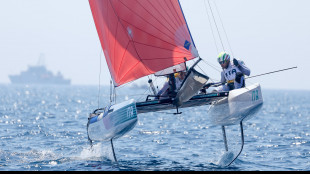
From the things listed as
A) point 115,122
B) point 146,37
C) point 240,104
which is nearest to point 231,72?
point 240,104

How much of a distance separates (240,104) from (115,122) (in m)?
2.67

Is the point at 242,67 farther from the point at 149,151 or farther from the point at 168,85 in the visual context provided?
the point at 149,151

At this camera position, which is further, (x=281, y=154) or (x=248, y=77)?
(x=281, y=154)

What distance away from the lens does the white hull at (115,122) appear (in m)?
10.1

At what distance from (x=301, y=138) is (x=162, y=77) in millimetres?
7672

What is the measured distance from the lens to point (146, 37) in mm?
10867

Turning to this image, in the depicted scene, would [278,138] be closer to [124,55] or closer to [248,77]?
[248,77]

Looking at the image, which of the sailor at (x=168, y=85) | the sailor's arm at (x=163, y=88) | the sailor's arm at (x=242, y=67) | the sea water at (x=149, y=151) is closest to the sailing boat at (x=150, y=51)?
the sailor at (x=168, y=85)

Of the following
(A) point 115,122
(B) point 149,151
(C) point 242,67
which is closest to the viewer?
(A) point 115,122

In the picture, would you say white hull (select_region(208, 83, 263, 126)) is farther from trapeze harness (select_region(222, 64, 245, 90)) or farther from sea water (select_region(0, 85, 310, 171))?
sea water (select_region(0, 85, 310, 171))

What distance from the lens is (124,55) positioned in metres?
11.1

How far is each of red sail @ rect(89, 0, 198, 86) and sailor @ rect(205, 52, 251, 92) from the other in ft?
3.05

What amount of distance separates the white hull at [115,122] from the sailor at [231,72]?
205 cm

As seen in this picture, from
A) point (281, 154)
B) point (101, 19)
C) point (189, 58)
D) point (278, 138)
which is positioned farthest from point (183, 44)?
point (278, 138)
